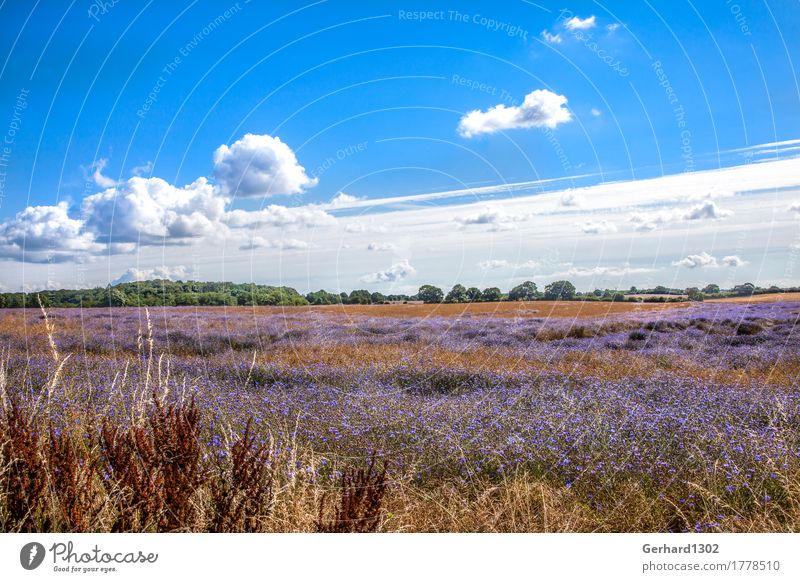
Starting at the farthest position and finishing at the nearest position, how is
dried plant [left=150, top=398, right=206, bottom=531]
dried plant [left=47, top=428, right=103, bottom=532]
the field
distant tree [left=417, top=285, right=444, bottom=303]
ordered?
distant tree [left=417, top=285, right=444, bottom=303] < the field < dried plant [left=47, top=428, right=103, bottom=532] < dried plant [left=150, top=398, right=206, bottom=531]

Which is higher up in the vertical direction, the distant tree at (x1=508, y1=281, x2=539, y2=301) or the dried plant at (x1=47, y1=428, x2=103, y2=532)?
the distant tree at (x1=508, y1=281, x2=539, y2=301)

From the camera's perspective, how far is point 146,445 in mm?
3459

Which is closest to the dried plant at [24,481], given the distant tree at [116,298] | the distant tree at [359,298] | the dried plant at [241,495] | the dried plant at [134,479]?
the dried plant at [134,479]

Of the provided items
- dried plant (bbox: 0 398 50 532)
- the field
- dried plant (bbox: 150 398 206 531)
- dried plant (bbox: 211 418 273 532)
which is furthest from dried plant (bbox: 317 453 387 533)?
dried plant (bbox: 0 398 50 532)

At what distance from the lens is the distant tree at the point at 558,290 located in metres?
5.84

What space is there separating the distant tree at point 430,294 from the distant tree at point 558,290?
3.55ft

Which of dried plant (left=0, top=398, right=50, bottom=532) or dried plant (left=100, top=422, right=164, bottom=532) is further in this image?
dried plant (left=0, top=398, right=50, bottom=532)

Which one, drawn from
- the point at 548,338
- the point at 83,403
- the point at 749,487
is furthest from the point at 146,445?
the point at 548,338

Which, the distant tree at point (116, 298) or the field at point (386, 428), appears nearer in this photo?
the field at point (386, 428)

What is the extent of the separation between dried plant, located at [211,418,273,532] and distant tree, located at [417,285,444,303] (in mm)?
2558

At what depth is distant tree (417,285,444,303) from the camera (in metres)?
5.72

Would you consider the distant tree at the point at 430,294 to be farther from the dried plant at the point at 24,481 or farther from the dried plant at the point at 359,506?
the dried plant at the point at 24,481

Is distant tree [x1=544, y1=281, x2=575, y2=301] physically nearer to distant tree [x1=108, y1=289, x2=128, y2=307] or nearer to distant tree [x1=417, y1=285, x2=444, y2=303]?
distant tree [x1=417, y1=285, x2=444, y2=303]
